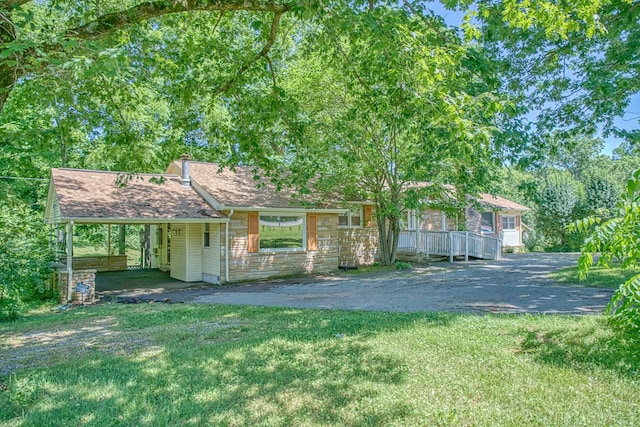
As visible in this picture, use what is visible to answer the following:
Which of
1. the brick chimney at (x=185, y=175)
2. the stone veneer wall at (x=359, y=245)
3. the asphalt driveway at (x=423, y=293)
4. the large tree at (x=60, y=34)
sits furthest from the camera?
the stone veneer wall at (x=359, y=245)

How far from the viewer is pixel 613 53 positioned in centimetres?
867

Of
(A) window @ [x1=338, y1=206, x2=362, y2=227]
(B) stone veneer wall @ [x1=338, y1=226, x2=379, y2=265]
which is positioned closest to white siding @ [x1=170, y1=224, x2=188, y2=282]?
(B) stone veneer wall @ [x1=338, y1=226, x2=379, y2=265]

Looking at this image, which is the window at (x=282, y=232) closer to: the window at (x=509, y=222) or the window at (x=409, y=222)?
the window at (x=409, y=222)

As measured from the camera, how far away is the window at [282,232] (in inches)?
572

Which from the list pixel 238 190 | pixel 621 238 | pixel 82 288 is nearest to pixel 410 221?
pixel 238 190

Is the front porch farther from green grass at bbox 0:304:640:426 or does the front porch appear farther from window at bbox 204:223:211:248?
green grass at bbox 0:304:640:426

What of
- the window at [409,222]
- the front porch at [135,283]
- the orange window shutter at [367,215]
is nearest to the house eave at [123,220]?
the front porch at [135,283]

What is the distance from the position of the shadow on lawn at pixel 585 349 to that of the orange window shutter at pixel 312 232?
1022 cm

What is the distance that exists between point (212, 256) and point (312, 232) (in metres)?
3.71

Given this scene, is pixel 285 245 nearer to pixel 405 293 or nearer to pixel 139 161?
pixel 405 293

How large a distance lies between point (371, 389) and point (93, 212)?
1042cm

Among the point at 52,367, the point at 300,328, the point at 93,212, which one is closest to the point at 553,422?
the point at 300,328

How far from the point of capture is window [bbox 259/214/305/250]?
14.5 m

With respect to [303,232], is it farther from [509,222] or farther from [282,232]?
[509,222]
